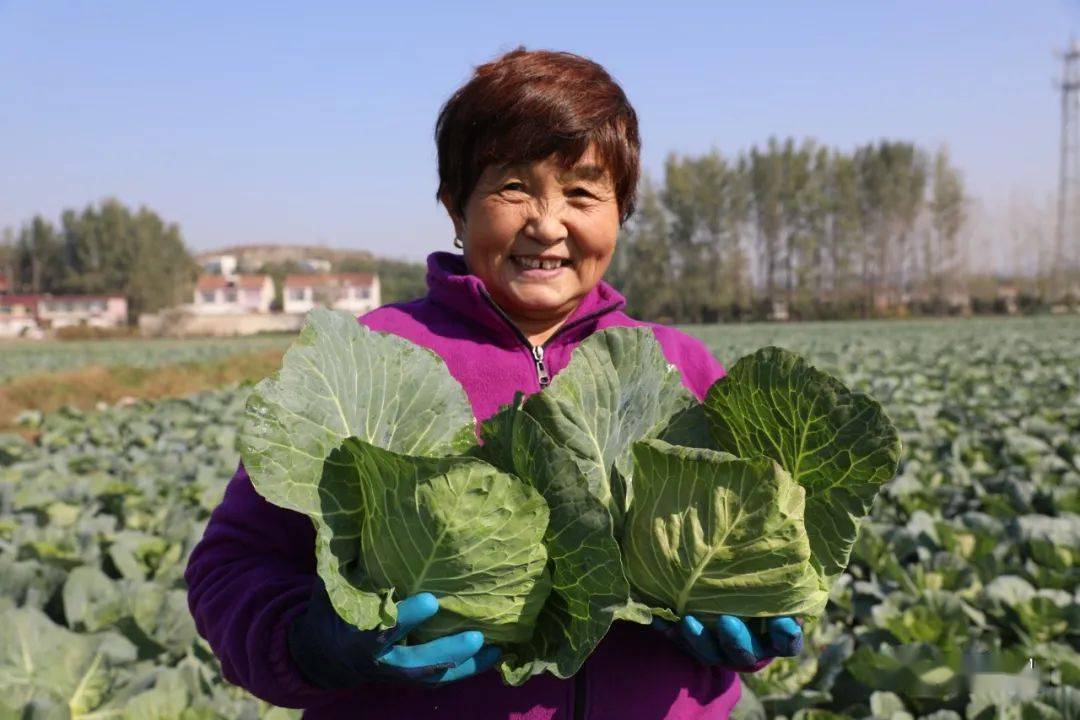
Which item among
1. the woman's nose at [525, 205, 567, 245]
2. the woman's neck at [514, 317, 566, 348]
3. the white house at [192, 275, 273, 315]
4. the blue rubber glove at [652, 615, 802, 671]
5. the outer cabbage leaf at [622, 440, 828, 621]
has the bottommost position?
the blue rubber glove at [652, 615, 802, 671]

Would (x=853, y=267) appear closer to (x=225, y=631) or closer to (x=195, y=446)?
(x=195, y=446)

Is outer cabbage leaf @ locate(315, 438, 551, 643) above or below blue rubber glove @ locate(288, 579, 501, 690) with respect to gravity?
above

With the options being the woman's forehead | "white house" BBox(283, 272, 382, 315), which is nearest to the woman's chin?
the woman's forehead

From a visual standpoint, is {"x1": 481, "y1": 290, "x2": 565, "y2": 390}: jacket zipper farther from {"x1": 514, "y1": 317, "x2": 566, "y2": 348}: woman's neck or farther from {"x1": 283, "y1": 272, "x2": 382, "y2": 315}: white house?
{"x1": 283, "y1": 272, "x2": 382, "y2": 315}: white house

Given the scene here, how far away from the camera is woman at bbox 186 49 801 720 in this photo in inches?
55.7

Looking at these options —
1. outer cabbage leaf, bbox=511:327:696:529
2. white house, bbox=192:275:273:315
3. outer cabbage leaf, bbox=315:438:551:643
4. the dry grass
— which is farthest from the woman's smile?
white house, bbox=192:275:273:315

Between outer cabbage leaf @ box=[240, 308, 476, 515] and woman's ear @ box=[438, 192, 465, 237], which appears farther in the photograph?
woman's ear @ box=[438, 192, 465, 237]

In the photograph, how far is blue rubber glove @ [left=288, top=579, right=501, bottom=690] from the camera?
122cm

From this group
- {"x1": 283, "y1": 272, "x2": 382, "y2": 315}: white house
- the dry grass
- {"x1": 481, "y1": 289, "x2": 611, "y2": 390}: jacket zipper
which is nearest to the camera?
{"x1": 481, "y1": 289, "x2": 611, "y2": 390}: jacket zipper

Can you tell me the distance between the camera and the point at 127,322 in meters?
76.4

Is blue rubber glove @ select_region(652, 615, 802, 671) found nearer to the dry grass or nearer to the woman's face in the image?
the woman's face

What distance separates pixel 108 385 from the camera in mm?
17406

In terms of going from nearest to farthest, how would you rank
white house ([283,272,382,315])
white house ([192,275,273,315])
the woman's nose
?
the woman's nose → white house ([283,272,382,315]) → white house ([192,275,273,315])

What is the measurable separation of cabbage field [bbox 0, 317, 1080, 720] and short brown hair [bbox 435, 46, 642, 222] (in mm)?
1851
